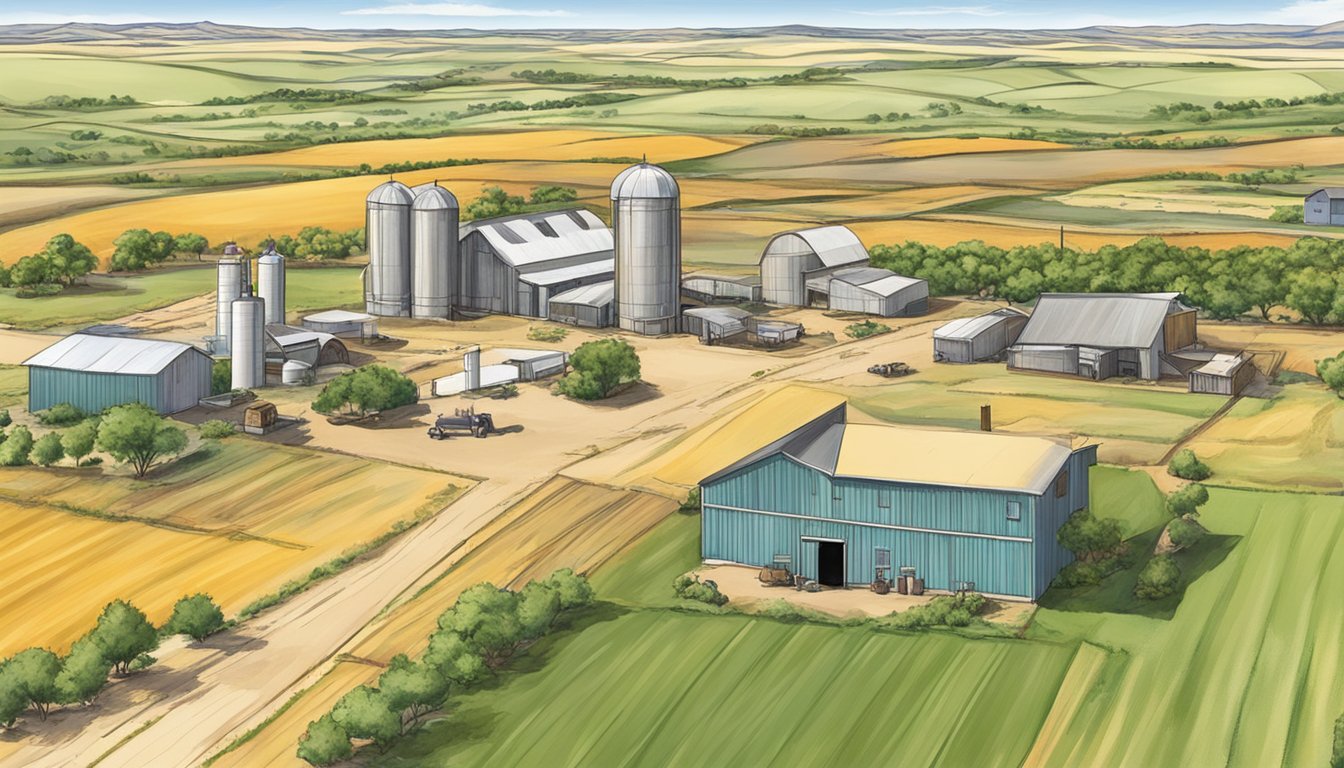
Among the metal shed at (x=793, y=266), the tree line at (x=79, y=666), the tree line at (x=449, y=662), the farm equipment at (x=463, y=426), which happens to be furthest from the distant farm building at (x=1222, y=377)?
the tree line at (x=79, y=666)

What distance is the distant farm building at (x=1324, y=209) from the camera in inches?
5719

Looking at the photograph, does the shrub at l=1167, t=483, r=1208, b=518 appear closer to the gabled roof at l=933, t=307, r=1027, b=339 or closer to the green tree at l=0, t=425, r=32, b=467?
the gabled roof at l=933, t=307, r=1027, b=339

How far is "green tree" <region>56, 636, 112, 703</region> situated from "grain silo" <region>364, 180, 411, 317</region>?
6145cm

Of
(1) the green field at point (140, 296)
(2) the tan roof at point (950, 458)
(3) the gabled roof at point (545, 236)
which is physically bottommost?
(2) the tan roof at point (950, 458)

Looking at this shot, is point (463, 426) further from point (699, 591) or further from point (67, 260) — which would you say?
point (67, 260)

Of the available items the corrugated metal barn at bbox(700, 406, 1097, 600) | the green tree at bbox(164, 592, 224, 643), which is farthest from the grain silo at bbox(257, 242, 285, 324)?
the corrugated metal barn at bbox(700, 406, 1097, 600)

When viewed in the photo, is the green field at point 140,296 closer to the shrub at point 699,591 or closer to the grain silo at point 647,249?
the grain silo at point 647,249

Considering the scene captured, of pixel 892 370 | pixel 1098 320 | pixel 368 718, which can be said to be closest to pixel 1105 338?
pixel 1098 320

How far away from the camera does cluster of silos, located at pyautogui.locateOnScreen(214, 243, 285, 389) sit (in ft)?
293

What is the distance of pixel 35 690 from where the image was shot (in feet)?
170

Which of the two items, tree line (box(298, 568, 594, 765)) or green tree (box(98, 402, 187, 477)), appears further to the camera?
green tree (box(98, 402, 187, 477))

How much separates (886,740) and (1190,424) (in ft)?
124

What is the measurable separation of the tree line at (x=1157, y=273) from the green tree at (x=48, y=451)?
6365 centimetres

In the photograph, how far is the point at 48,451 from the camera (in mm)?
76188
